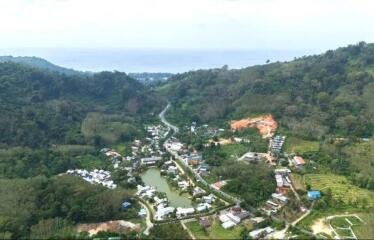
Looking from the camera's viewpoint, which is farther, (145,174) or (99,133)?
(99,133)

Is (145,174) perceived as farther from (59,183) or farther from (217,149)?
(59,183)

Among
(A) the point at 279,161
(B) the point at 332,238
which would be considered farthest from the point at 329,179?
(B) the point at 332,238

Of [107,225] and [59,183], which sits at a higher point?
[59,183]

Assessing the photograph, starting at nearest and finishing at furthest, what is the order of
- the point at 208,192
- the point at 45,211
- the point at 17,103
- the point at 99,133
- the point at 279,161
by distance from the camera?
the point at 45,211 → the point at 208,192 → the point at 279,161 → the point at 99,133 → the point at 17,103

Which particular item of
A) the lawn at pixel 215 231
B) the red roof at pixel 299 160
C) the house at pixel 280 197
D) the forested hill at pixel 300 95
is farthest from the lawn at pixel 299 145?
the lawn at pixel 215 231

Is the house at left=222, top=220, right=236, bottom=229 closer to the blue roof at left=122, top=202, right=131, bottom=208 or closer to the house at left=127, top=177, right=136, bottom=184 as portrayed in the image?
the blue roof at left=122, top=202, right=131, bottom=208

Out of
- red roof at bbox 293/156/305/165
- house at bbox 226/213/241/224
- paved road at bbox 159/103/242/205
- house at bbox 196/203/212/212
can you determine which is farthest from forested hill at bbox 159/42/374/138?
house at bbox 226/213/241/224

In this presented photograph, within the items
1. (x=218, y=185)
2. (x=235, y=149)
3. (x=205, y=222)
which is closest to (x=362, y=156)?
(x=235, y=149)
